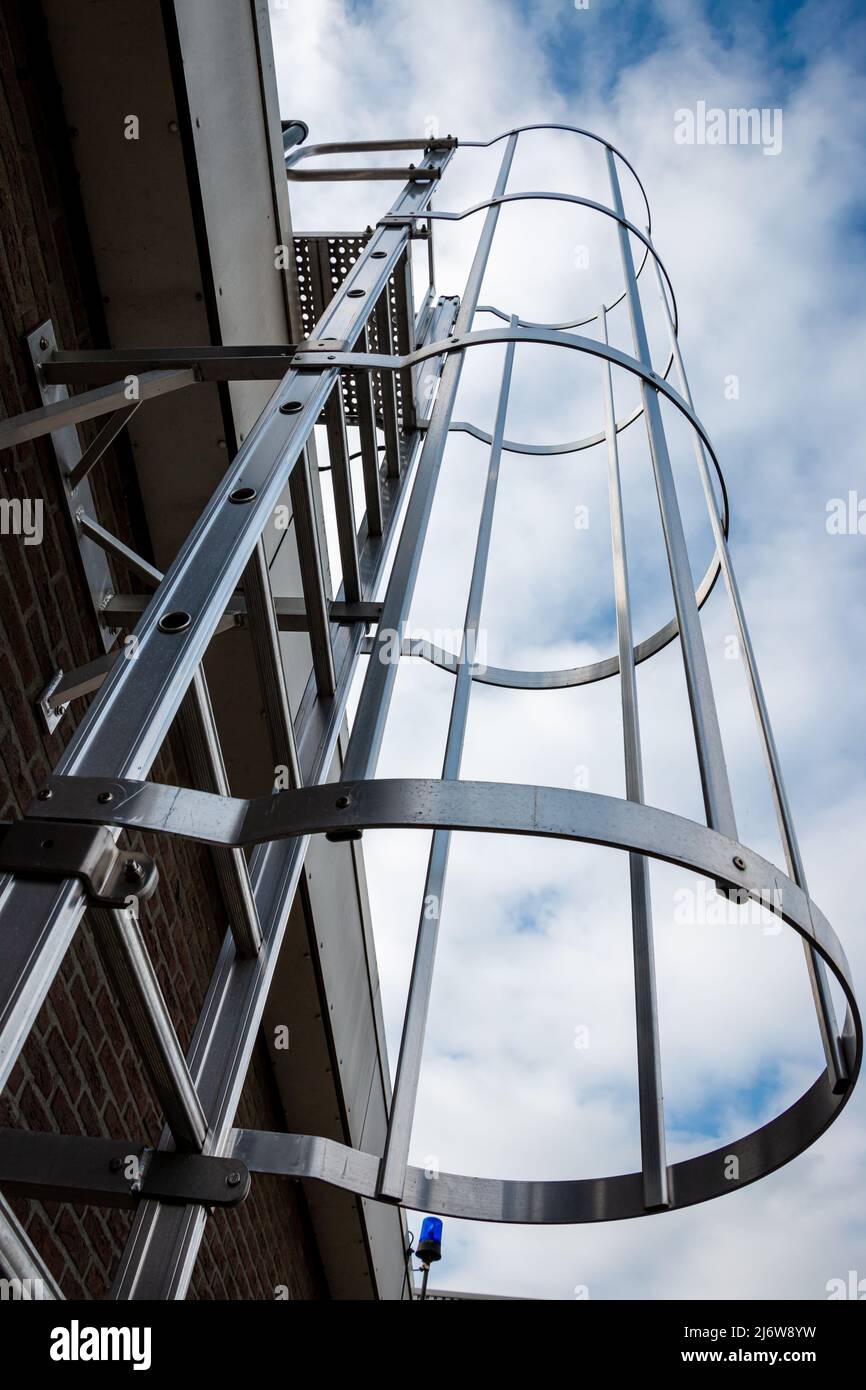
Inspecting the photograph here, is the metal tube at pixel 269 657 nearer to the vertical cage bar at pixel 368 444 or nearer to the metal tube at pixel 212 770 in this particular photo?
the metal tube at pixel 212 770

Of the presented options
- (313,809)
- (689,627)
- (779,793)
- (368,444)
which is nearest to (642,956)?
(779,793)

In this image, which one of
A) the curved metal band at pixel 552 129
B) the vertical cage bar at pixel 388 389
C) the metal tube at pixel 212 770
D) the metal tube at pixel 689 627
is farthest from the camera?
the curved metal band at pixel 552 129

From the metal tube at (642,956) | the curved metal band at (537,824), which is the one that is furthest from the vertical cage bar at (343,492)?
the curved metal band at (537,824)

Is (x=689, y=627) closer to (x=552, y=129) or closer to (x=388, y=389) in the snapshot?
(x=388, y=389)

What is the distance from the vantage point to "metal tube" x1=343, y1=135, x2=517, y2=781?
→ 7.12ft

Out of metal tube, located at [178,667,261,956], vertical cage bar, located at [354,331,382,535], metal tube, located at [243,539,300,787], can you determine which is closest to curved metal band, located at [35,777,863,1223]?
metal tube, located at [178,667,261,956]

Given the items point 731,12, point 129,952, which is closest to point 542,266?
point 129,952

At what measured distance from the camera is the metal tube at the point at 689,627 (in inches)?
64.7

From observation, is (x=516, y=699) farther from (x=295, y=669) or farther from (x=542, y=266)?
(x=542, y=266)

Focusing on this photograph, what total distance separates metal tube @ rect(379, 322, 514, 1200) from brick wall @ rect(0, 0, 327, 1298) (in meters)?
1.22

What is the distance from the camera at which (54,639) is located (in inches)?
114

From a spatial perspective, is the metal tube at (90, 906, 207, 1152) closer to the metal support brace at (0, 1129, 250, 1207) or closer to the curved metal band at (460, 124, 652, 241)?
the metal support brace at (0, 1129, 250, 1207)

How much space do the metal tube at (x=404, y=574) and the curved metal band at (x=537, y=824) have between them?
41cm

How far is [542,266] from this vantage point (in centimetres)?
413
